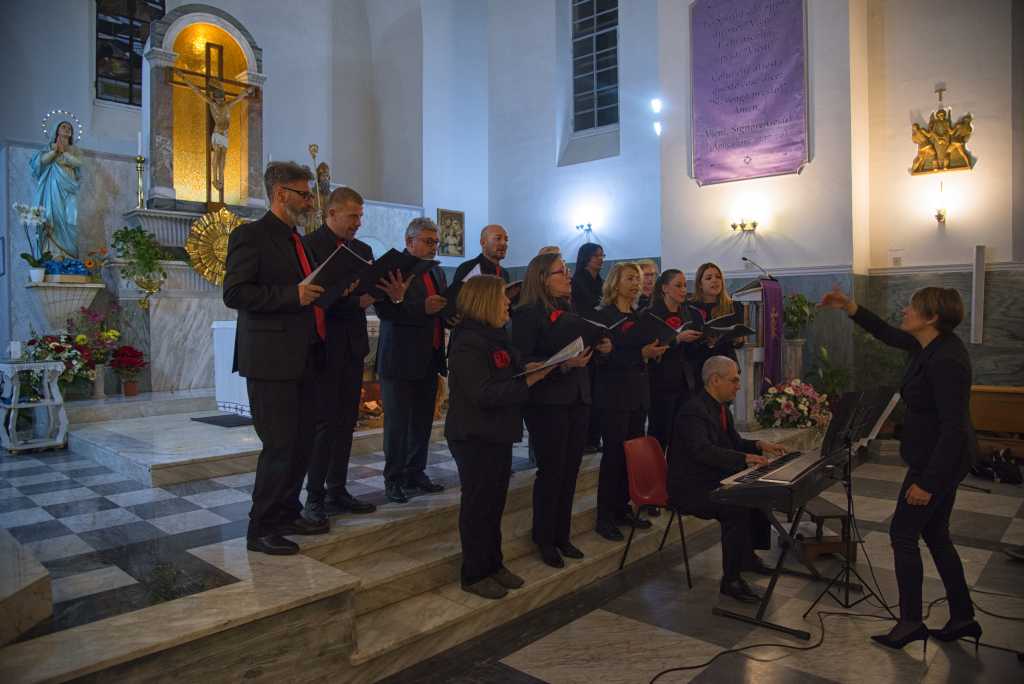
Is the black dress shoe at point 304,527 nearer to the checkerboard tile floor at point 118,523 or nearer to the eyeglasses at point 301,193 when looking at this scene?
the checkerboard tile floor at point 118,523

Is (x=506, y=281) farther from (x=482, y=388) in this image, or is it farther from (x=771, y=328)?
(x=771, y=328)

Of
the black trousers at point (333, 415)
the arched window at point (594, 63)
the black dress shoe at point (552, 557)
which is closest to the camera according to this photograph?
the black trousers at point (333, 415)

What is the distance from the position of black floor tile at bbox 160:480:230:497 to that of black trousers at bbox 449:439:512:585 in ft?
6.64

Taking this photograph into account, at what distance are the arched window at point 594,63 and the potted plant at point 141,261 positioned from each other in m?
7.18

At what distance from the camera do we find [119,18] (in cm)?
1170

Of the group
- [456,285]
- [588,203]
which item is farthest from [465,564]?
[588,203]

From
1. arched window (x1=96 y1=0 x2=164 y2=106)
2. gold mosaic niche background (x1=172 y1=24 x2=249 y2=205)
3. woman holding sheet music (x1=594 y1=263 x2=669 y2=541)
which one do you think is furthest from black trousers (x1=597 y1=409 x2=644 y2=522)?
arched window (x1=96 y1=0 x2=164 y2=106)

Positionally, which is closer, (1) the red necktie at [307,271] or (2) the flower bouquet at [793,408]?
(1) the red necktie at [307,271]

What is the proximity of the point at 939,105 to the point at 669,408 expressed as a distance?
19.6 feet

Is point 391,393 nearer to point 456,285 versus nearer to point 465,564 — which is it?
point 456,285

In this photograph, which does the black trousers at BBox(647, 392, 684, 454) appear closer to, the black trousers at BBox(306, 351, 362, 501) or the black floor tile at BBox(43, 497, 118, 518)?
the black trousers at BBox(306, 351, 362, 501)

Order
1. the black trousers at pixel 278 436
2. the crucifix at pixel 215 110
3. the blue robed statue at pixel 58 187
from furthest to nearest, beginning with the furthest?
the crucifix at pixel 215 110, the blue robed statue at pixel 58 187, the black trousers at pixel 278 436

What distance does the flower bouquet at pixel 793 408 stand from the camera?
7320 mm

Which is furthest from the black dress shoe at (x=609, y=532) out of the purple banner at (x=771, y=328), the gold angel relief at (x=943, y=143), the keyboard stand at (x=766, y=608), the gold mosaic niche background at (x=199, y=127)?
the gold mosaic niche background at (x=199, y=127)
